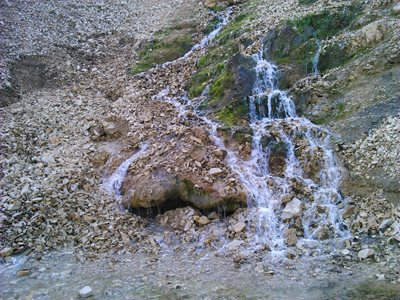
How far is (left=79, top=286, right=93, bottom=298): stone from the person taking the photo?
7.61m

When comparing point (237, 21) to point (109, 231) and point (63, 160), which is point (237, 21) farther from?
point (109, 231)

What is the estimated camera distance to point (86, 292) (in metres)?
7.69

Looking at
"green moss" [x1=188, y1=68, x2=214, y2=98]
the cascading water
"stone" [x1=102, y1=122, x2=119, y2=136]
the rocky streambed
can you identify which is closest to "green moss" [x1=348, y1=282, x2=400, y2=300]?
the rocky streambed

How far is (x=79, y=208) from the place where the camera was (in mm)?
10266

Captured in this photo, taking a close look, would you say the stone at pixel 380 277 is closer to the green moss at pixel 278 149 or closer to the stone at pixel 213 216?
the stone at pixel 213 216

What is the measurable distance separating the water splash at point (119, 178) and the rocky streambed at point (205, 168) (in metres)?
0.06

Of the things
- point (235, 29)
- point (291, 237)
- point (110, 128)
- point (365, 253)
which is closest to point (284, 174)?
point (291, 237)

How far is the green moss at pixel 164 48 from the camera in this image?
54.8ft

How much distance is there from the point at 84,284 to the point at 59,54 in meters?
11.7

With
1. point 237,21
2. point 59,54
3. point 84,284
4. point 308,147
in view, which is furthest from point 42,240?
point 237,21

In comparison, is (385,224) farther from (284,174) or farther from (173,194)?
(173,194)

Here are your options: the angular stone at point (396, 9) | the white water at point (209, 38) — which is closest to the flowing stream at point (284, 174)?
the angular stone at point (396, 9)

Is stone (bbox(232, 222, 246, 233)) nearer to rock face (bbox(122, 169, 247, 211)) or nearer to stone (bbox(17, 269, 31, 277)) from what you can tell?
rock face (bbox(122, 169, 247, 211))

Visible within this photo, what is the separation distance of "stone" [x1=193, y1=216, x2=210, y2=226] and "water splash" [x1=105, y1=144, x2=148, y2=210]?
2.03 meters
